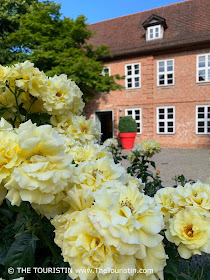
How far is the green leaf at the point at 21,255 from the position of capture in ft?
2.53

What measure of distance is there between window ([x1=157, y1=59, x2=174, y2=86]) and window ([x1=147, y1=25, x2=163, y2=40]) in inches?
63.8

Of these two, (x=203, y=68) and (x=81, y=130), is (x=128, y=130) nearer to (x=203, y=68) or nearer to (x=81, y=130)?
(x=203, y=68)

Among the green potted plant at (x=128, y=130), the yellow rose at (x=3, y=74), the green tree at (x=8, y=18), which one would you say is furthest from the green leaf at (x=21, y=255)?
the green tree at (x=8, y=18)

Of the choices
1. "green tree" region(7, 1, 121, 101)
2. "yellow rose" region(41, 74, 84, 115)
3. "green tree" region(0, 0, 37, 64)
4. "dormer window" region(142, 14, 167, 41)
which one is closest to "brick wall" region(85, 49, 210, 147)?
"dormer window" region(142, 14, 167, 41)

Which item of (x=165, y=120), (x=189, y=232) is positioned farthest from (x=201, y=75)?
(x=189, y=232)

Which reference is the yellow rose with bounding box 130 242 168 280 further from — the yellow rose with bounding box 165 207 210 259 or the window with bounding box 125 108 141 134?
the window with bounding box 125 108 141 134

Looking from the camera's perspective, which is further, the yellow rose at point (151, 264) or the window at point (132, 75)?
the window at point (132, 75)

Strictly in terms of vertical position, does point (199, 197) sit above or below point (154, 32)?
below

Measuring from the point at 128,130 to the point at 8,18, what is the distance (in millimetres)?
11407

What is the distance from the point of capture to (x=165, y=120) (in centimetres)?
1407

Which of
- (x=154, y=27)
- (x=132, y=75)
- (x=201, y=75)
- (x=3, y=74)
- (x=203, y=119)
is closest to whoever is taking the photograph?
(x=3, y=74)

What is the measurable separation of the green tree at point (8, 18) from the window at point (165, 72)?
32.2 feet

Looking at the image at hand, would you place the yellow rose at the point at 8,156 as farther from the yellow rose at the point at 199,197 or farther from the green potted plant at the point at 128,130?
the green potted plant at the point at 128,130

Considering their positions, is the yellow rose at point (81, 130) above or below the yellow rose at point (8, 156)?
above
